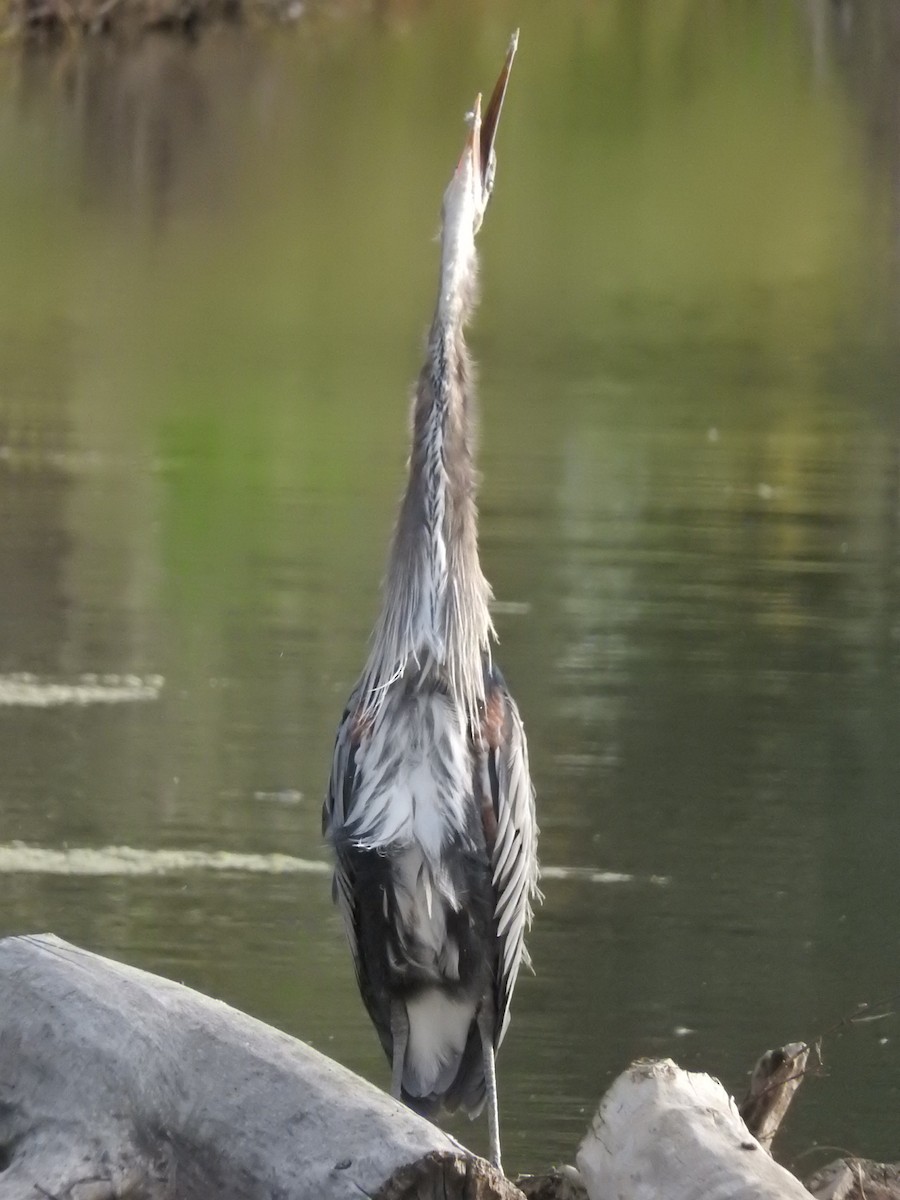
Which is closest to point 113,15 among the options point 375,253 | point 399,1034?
point 375,253

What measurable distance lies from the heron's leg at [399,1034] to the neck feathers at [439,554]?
59cm

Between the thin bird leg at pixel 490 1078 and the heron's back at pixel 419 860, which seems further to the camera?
the heron's back at pixel 419 860

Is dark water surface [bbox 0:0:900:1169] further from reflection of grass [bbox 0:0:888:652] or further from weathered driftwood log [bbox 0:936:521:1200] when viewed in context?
weathered driftwood log [bbox 0:936:521:1200]

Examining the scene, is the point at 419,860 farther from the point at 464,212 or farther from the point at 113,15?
the point at 113,15

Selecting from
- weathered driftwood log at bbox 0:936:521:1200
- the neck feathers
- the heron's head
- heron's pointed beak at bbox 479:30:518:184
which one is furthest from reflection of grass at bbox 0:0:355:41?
weathered driftwood log at bbox 0:936:521:1200

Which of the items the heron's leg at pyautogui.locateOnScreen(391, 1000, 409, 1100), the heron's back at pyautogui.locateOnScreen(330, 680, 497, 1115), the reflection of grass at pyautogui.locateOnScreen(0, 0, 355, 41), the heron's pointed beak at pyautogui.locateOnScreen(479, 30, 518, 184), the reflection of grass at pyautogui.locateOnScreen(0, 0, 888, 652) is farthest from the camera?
the reflection of grass at pyautogui.locateOnScreen(0, 0, 355, 41)

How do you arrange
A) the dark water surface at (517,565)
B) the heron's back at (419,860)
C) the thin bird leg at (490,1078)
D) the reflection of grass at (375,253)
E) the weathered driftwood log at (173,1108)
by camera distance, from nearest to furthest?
1. the weathered driftwood log at (173,1108)
2. the thin bird leg at (490,1078)
3. the heron's back at (419,860)
4. the dark water surface at (517,565)
5. the reflection of grass at (375,253)

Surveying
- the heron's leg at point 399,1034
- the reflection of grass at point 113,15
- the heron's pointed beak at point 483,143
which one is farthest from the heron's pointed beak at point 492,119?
the reflection of grass at point 113,15

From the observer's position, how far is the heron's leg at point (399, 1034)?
15.5 ft

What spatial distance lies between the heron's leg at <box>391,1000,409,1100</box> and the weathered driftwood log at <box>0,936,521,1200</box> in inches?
34.9

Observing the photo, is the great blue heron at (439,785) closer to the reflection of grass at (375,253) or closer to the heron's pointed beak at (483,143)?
the heron's pointed beak at (483,143)

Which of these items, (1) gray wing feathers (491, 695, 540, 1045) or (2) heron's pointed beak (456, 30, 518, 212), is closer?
(1) gray wing feathers (491, 695, 540, 1045)

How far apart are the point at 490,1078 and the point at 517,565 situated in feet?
19.0

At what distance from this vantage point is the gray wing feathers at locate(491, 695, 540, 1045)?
4.63 m
